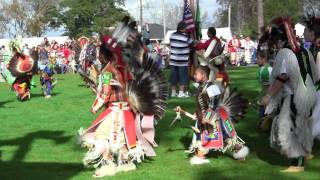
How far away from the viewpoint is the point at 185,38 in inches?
553

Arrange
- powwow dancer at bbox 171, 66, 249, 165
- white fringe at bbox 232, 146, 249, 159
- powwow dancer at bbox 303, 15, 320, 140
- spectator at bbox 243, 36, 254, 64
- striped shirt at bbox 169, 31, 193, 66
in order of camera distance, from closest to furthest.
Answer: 1. powwow dancer at bbox 171, 66, 249, 165
2. white fringe at bbox 232, 146, 249, 159
3. powwow dancer at bbox 303, 15, 320, 140
4. striped shirt at bbox 169, 31, 193, 66
5. spectator at bbox 243, 36, 254, 64

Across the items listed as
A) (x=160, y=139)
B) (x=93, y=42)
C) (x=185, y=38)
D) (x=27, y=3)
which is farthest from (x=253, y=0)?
(x=160, y=139)

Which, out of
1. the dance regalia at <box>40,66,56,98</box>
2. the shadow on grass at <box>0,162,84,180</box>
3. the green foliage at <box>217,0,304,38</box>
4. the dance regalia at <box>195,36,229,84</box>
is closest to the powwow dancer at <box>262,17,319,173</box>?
the dance regalia at <box>195,36,229,84</box>

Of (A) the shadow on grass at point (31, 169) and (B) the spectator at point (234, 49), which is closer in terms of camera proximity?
(A) the shadow on grass at point (31, 169)

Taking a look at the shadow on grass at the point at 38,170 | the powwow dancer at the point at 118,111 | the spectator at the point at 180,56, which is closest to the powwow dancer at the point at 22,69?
the spectator at the point at 180,56

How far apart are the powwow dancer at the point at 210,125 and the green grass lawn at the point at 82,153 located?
0.18 meters

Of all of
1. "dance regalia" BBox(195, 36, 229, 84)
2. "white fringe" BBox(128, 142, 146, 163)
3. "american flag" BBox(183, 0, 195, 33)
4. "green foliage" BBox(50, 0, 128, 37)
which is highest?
"green foliage" BBox(50, 0, 128, 37)

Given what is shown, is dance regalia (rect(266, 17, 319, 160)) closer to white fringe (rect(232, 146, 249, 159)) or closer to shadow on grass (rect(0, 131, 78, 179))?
white fringe (rect(232, 146, 249, 159))

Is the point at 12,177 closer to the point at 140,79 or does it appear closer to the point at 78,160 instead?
the point at 78,160

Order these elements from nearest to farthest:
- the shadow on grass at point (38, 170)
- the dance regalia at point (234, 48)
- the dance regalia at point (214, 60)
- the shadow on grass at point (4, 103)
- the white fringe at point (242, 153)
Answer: the shadow on grass at point (38, 170) → the white fringe at point (242, 153) → the dance regalia at point (214, 60) → the shadow on grass at point (4, 103) → the dance regalia at point (234, 48)

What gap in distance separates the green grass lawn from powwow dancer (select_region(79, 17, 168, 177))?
238mm

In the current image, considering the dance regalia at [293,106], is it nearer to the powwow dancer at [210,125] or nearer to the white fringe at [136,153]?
the powwow dancer at [210,125]

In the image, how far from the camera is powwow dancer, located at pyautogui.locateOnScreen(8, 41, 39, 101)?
15.3m

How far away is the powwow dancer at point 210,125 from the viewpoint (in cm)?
716
